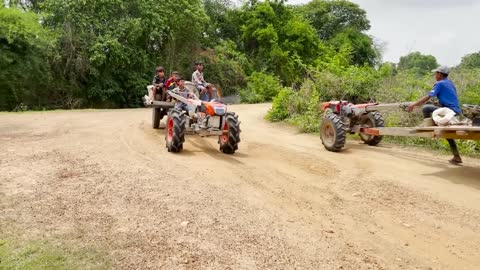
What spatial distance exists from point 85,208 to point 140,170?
6.43 ft

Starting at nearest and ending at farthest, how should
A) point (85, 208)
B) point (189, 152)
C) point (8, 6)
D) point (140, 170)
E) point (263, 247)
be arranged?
1. point (263, 247)
2. point (85, 208)
3. point (140, 170)
4. point (189, 152)
5. point (8, 6)

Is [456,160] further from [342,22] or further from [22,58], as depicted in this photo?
[342,22]

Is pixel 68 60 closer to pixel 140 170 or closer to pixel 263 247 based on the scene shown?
pixel 140 170

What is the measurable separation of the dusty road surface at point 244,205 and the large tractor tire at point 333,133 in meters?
0.26

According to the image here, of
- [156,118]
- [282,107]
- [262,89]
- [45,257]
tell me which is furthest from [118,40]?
[45,257]

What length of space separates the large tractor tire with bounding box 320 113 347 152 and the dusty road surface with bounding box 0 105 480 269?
26cm

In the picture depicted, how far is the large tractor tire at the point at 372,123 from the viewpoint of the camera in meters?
10.8

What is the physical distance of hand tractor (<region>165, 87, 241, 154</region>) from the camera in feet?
30.7

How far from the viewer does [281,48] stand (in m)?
40.8

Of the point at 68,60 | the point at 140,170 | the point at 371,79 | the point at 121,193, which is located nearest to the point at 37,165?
the point at 140,170

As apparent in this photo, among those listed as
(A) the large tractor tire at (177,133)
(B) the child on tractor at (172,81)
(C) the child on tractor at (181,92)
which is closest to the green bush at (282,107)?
(B) the child on tractor at (172,81)

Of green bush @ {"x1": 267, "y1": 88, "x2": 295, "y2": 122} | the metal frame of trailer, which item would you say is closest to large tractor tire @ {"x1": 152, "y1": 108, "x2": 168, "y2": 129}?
green bush @ {"x1": 267, "y1": 88, "x2": 295, "y2": 122}

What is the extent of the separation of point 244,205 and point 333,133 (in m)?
4.69

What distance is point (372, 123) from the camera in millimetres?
10922
